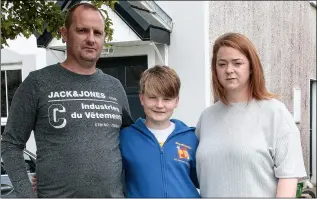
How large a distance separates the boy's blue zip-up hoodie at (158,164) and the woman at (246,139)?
0.08m

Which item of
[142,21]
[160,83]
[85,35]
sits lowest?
[160,83]

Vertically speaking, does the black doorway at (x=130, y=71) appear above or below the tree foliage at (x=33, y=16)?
below

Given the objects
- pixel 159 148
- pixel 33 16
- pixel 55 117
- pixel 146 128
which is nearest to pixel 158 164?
pixel 159 148

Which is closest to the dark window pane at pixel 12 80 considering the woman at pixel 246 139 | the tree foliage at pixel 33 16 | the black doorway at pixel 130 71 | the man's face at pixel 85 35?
the black doorway at pixel 130 71

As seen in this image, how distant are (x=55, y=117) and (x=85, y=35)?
1.40 ft

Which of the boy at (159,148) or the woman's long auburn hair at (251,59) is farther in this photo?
the boy at (159,148)

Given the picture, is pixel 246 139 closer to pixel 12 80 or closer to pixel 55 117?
pixel 55 117

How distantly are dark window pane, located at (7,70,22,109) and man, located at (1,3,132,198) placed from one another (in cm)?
573

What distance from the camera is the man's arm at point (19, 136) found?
6.23 feet

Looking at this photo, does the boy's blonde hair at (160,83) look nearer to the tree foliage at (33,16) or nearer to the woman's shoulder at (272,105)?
the woman's shoulder at (272,105)

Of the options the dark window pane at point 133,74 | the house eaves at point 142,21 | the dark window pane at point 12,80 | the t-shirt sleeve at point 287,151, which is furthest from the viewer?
the dark window pane at point 12,80

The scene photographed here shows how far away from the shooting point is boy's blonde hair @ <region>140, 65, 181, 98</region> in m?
2.02

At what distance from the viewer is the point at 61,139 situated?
6.23ft

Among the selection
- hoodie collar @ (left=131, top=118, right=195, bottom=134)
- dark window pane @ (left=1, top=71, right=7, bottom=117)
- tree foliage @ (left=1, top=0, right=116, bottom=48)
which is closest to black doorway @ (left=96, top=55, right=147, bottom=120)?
dark window pane @ (left=1, top=71, right=7, bottom=117)
